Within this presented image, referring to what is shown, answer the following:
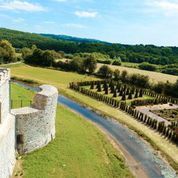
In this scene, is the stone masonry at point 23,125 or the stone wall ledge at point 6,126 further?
the stone masonry at point 23,125

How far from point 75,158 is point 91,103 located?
24844mm

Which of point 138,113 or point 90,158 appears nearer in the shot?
point 90,158

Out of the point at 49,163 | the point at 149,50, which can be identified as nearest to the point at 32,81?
the point at 49,163

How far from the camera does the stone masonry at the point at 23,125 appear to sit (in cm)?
2073

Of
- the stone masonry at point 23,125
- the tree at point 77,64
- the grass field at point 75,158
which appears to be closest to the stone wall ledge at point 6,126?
the stone masonry at point 23,125

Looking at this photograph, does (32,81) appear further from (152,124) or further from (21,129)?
(21,129)

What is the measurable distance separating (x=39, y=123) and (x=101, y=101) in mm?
26737

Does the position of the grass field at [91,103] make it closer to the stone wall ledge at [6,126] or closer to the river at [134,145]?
the river at [134,145]

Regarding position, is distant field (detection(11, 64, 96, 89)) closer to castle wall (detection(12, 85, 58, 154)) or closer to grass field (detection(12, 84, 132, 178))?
grass field (detection(12, 84, 132, 178))

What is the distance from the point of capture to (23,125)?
24.8 metres

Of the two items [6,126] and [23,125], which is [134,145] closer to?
[23,125]

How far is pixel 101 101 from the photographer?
172 ft

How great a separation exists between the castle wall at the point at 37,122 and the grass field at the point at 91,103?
11.3m

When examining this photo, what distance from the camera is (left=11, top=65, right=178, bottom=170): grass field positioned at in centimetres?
3343
